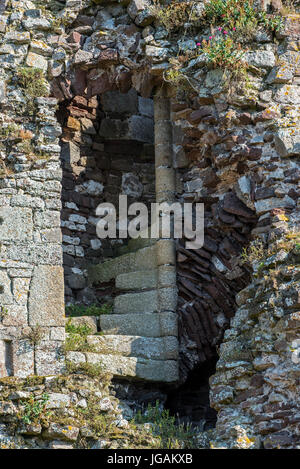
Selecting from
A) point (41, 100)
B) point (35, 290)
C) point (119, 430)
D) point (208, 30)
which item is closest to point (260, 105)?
point (208, 30)

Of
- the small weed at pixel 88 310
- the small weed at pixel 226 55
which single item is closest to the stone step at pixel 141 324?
the small weed at pixel 88 310

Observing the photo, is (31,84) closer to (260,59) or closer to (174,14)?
(174,14)

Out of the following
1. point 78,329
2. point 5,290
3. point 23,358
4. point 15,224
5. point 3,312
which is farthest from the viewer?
point 78,329

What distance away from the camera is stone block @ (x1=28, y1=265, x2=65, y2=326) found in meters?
9.56

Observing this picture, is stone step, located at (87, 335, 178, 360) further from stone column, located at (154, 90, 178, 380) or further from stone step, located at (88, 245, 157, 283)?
stone step, located at (88, 245, 157, 283)

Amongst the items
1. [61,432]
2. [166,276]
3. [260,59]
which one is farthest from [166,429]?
[260,59]

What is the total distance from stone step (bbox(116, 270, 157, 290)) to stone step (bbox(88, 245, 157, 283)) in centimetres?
9

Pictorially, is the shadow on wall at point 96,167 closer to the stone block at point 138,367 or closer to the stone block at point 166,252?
the stone block at point 166,252

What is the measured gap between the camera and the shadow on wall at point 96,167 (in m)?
11.4

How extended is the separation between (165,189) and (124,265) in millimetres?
931

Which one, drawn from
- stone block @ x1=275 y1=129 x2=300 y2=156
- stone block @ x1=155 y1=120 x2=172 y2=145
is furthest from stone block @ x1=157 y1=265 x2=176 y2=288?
stone block @ x1=275 y1=129 x2=300 y2=156

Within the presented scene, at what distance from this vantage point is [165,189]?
35.4ft

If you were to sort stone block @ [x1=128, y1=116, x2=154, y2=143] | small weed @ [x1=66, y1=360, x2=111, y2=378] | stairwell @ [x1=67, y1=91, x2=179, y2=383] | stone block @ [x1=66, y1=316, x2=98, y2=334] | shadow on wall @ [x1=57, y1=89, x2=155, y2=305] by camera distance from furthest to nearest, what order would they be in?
stone block @ [x1=128, y1=116, x2=154, y2=143] < shadow on wall @ [x1=57, y1=89, x2=155, y2=305] < stone block @ [x1=66, y1=316, x2=98, y2=334] < stairwell @ [x1=67, y1=91, x2=179, y2=383] < small weed @ [x1=66, y1=360, x2=111, y2=378]

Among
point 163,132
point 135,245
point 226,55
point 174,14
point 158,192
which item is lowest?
point 135,245
